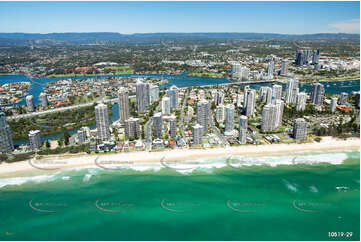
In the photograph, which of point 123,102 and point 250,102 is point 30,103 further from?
point 250,102

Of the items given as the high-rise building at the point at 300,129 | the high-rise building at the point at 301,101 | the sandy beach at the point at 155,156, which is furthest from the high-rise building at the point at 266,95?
the sandy beach at the point at 155,156

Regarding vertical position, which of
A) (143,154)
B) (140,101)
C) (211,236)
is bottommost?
(211,236)

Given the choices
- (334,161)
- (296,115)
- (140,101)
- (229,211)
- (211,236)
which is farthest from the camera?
(140,101)

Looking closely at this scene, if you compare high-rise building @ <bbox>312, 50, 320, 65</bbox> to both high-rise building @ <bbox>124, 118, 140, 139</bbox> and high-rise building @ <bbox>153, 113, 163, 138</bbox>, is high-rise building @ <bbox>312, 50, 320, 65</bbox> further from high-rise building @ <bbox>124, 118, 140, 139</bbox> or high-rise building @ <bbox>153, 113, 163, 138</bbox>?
high-rise building @ <bbox>124, 118, 140, 139</bbox>

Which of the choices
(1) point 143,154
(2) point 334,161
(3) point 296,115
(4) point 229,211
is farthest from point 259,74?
(4) point 229,211

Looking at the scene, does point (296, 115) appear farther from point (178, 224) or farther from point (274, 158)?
point (178, 224)

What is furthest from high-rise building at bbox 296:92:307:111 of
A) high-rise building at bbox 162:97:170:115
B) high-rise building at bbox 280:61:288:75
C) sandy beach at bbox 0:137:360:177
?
high-rise building at bbox 280:61:288:75
